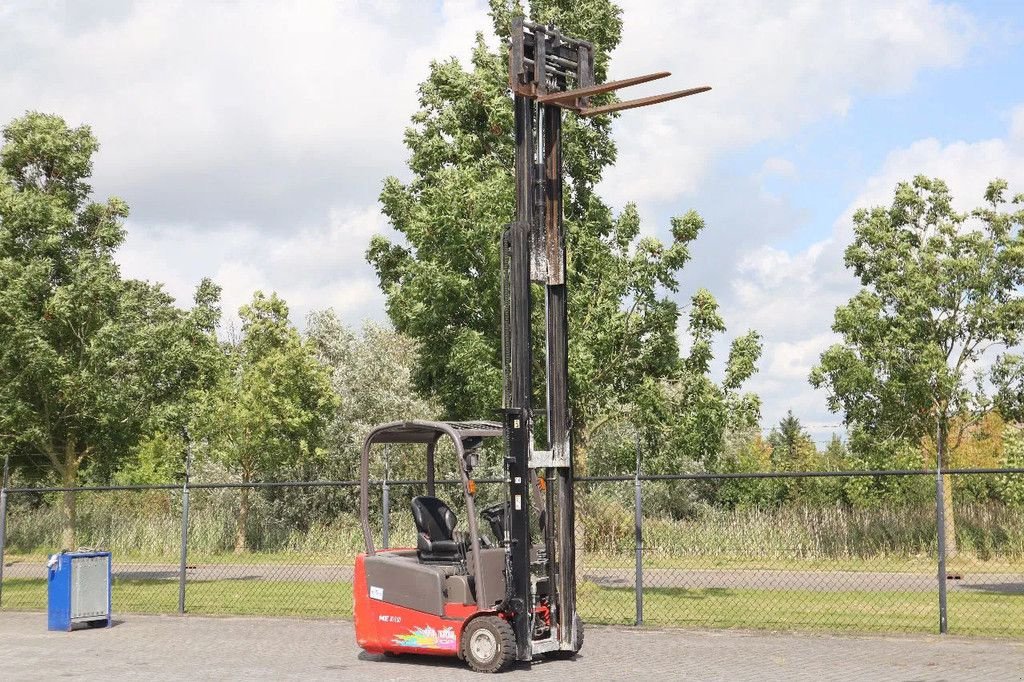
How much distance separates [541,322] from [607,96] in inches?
164

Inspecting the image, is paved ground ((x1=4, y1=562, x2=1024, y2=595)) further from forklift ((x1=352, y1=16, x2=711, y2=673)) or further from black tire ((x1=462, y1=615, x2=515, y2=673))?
black tire ((x1=462, y1=615, x2=515, y2=673))

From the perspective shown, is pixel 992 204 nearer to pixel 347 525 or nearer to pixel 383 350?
pixel 347 525

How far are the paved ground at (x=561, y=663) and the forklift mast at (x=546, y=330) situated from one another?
0.76 metres

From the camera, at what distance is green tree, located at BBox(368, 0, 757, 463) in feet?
61.2

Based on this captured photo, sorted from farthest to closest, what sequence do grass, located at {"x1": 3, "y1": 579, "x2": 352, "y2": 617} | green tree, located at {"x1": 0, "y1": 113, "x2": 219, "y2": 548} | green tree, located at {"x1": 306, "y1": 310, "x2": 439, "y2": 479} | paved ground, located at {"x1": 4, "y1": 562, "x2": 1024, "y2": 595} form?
green tree, located at {"x1": 306, "y1": 310, "x2": 439, "y2": 479} < green tree, located at {"x1": 0, "y1": 113, "x2": 219, "y2": 548} < paved ground, located at {"x1": 4, "y1": 562, "x2": 1024, "y2": 595} < grass, located at {"x1": 3, "y1": 579, "x2": 352, "y2": 617}

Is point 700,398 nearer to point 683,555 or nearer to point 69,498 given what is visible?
point 683,555

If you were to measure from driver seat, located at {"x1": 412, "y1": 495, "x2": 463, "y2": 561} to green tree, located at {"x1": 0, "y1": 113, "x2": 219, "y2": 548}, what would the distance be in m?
12.7

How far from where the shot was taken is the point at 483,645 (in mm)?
12062

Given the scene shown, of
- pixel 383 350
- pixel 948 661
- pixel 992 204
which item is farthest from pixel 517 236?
pixel 383 350

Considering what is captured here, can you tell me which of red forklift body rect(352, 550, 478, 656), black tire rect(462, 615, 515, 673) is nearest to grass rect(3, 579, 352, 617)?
red forklift body rect(352, 550, 478, 656)

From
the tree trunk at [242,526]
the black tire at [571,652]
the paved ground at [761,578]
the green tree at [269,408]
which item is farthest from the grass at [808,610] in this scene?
the green tree at [269,408]

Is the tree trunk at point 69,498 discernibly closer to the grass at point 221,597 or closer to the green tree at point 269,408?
the grass at point 221,597

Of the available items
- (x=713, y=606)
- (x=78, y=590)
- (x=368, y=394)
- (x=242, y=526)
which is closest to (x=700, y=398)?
(x=713, y=606)

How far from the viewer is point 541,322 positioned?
1808 centimetres
